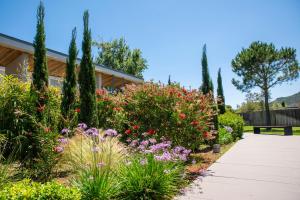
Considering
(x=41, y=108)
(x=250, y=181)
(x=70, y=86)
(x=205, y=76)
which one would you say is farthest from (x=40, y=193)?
(x=205, y=76)

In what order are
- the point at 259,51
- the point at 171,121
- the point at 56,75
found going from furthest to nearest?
1. the point at 259,51
2. the point at 56,75
3. the point at 171,121

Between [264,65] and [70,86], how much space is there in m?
27.9

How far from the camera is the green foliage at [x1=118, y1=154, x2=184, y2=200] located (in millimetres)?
4199

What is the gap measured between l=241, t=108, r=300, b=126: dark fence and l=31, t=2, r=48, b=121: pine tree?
30.4 meters

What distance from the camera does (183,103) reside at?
775cm

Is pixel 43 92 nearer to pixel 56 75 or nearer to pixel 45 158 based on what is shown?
pixel 45 158

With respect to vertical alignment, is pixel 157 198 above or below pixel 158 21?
below

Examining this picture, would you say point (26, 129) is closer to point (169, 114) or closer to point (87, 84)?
point (87, 84)

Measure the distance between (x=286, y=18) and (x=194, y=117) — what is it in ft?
26.0

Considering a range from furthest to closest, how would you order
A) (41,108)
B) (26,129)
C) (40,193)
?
(26,129) < (41,108) < (40,193)

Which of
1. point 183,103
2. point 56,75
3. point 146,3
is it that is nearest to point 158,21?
point 146,3

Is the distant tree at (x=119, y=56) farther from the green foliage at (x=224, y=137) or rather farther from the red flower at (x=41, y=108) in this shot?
the red flower at (x=41, y=108)

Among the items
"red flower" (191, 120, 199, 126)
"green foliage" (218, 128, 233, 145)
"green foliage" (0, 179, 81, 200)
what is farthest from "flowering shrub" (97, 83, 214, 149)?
"green foliage" (218, 128, 233, 145)

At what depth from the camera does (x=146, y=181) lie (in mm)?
4301
